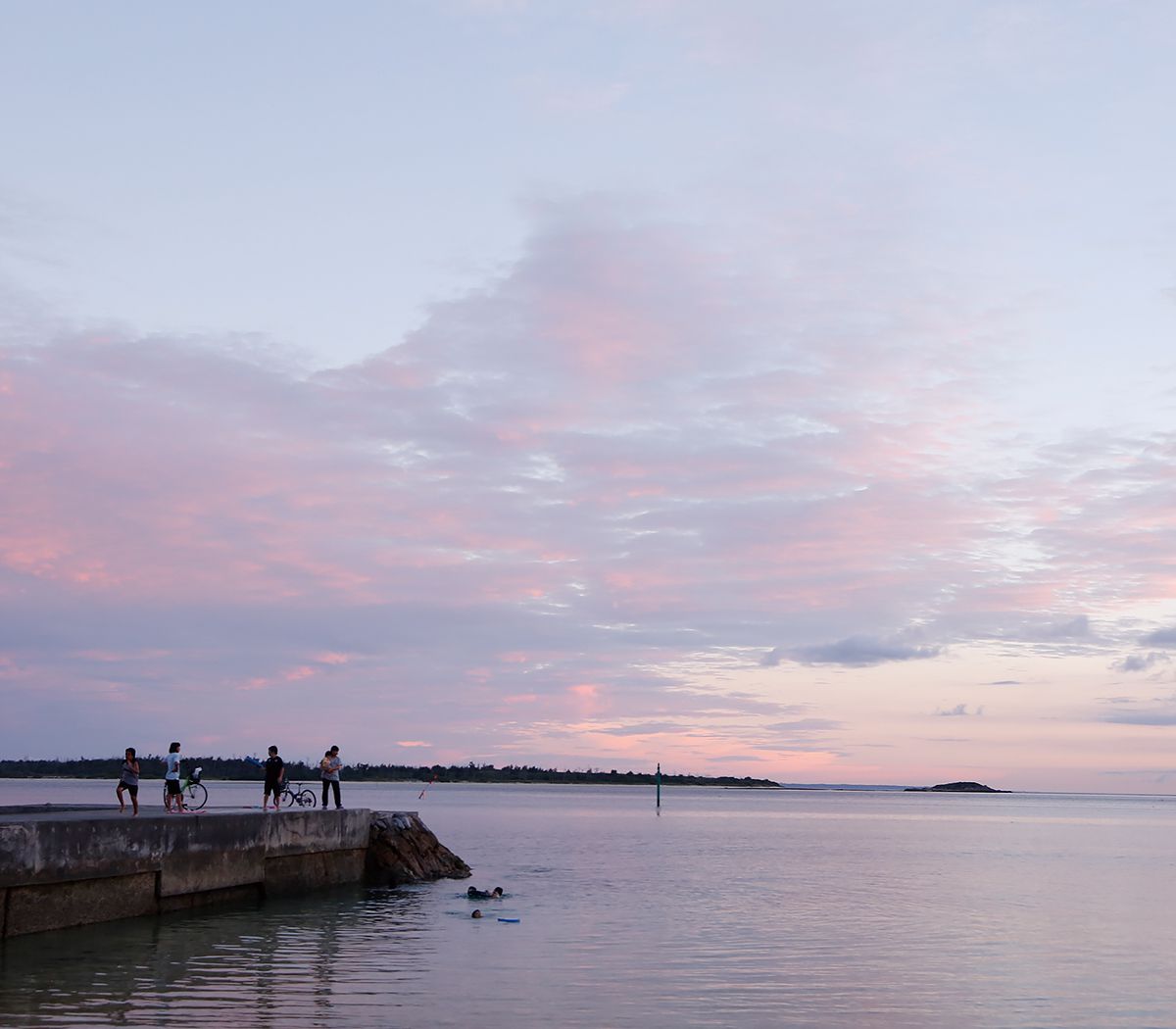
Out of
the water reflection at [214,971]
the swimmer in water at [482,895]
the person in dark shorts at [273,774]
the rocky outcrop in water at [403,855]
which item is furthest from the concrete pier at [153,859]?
the swimmer in water at [482,895]

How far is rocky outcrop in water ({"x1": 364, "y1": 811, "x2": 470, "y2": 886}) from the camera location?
4231 cm

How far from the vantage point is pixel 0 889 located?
77.5ft

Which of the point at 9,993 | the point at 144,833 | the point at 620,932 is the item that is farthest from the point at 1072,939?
the point at 9,993

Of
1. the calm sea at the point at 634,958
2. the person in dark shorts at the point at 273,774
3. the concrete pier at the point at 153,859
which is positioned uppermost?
the person in dark shorts at the point at 273,774

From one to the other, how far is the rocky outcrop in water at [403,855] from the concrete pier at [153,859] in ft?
2.14

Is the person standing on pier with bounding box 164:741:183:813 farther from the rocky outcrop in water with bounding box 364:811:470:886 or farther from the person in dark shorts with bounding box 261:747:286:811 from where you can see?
the rocky outcrop in water with bounding box 364:811:470:886

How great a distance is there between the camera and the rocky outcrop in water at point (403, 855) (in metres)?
42.3

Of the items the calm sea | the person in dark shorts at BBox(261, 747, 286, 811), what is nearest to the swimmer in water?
the calm sea

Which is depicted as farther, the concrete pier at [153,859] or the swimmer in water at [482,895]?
the swimmer in water at [482,895]

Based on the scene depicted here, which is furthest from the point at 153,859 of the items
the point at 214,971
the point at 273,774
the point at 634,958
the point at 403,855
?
the point at 403,855

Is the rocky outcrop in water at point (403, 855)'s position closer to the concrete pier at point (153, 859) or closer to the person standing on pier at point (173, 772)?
the concrete pier at point (153, 859)

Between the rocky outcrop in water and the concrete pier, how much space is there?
2.14ft

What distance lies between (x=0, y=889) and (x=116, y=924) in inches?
160

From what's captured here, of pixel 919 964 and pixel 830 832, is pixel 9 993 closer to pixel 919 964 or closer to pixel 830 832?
pixel 919 964
